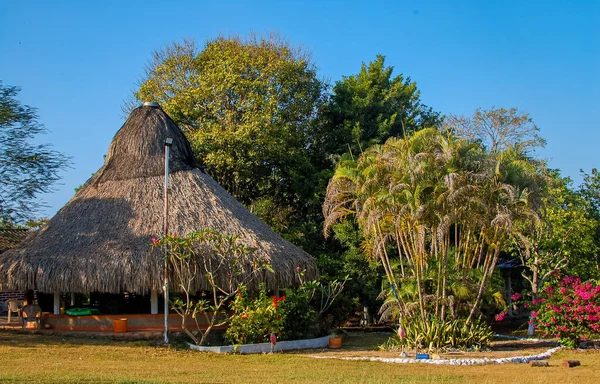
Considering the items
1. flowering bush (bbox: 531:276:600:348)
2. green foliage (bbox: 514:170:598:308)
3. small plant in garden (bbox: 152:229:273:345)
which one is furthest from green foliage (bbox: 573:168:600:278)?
small plant in garden (bbox: 152:229:273:345)

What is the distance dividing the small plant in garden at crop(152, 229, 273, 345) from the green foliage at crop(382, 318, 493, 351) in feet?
11.7

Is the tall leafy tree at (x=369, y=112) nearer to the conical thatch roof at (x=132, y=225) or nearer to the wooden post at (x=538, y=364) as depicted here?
the conical thatch roof at (x=132, y=225)

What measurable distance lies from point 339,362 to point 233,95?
44.2 feet

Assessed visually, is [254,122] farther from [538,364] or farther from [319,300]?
[538,364]

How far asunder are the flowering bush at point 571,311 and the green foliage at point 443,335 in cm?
171

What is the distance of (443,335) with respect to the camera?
16.3m

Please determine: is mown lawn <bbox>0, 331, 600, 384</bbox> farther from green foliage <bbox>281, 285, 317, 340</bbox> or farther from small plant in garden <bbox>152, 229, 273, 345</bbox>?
green foliage <bbox>281, 285, 317, 340</bbox>

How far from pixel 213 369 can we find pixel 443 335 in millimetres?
5528

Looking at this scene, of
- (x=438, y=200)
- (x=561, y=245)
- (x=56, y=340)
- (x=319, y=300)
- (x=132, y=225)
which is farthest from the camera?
(x=561, y=245)

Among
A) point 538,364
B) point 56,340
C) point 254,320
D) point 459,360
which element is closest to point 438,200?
point 459,360

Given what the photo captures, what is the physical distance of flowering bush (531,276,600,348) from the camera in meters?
16.8

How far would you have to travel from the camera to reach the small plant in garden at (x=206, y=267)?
17016mm

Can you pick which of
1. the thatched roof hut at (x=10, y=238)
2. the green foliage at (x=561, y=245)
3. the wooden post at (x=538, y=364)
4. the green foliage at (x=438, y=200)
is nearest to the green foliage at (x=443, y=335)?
the green foliage at (x=438, y=200)

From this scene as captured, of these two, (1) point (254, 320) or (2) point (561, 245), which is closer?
(1) point (254, 320)
